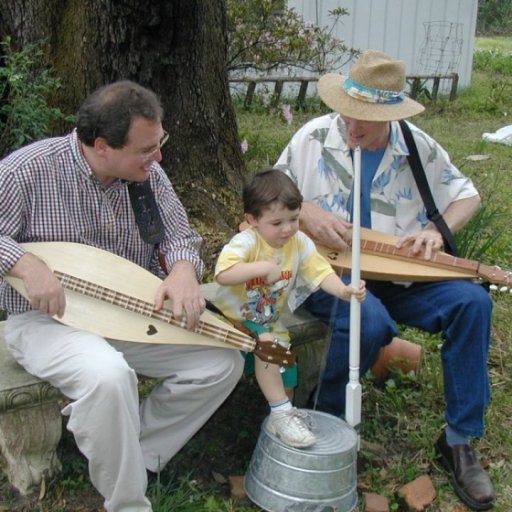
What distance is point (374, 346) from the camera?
10.0 feet

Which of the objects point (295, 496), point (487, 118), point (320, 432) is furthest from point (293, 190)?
point (487, 118)

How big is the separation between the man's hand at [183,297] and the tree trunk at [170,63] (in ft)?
5.34

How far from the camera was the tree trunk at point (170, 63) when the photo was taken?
404cm

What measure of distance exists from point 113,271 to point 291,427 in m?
0.77

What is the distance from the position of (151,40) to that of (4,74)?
2.64 ft

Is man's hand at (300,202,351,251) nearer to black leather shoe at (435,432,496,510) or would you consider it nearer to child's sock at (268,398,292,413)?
child's sock at (268,398,292,413)

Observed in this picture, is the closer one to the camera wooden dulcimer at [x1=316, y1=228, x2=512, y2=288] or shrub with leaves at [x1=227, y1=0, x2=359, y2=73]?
wooden dulcimer at [x1=316, y1=228, x2=512, y2=288]

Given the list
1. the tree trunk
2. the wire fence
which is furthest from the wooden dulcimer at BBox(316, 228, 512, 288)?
the wire fence

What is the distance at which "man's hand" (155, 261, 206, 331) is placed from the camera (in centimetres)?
271

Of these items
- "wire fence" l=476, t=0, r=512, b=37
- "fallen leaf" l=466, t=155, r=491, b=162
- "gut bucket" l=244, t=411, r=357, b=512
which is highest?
"gut bucket" l=244, t=411, r=357, b=512

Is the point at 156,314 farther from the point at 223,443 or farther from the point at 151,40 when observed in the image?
the point at 151,40

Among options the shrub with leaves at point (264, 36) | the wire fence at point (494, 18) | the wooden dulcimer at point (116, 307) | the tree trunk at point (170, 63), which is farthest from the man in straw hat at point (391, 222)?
the wire fence at point (494, 18)

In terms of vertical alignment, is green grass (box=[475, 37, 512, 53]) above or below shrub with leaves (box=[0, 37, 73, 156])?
below

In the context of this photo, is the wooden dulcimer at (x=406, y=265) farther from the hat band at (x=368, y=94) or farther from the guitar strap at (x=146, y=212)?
the guitar strap at (x=146, y=212)
